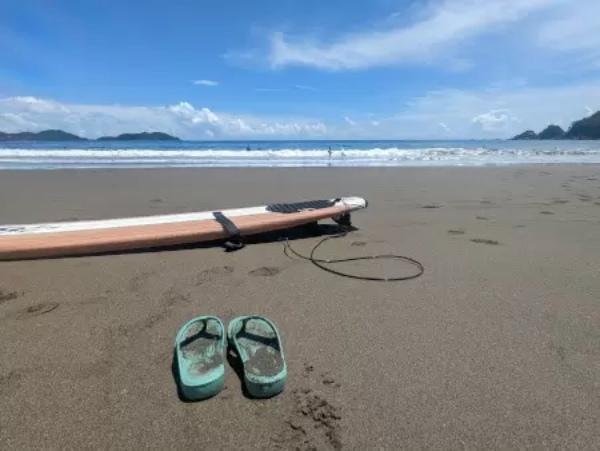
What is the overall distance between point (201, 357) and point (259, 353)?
30cm

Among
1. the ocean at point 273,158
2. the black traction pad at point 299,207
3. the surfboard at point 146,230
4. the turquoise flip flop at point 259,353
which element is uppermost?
the black traction pad at point 299,207

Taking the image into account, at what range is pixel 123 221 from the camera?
4301 mm

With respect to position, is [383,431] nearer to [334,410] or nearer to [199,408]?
[334,410]

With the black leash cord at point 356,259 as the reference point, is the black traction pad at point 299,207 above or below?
above

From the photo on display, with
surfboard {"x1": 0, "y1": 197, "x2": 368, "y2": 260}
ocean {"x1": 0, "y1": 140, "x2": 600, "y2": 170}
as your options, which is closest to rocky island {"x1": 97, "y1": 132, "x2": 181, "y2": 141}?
ocean {"x1": 0, "y1": 140, "x2": 600, "y2": 170}

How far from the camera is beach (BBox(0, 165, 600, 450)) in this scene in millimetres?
1658

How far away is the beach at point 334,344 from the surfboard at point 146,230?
0.46ft

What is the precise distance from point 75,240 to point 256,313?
1999 millimetres

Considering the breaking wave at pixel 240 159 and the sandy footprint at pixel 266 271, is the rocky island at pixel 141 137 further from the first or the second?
the sandy footprint at pixel 266 271

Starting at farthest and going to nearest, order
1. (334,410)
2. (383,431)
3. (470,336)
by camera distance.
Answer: (470,336) < (334,410) < (383,431)

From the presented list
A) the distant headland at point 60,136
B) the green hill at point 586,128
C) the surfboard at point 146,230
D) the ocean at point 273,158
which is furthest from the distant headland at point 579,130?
the surfboard at point 146,230

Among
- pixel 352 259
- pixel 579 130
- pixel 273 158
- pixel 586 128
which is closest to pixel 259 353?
pixel 352 259

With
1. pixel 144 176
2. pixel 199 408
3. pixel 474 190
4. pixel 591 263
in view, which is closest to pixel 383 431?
pixel 199 408

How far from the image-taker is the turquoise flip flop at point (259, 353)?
1840mm
